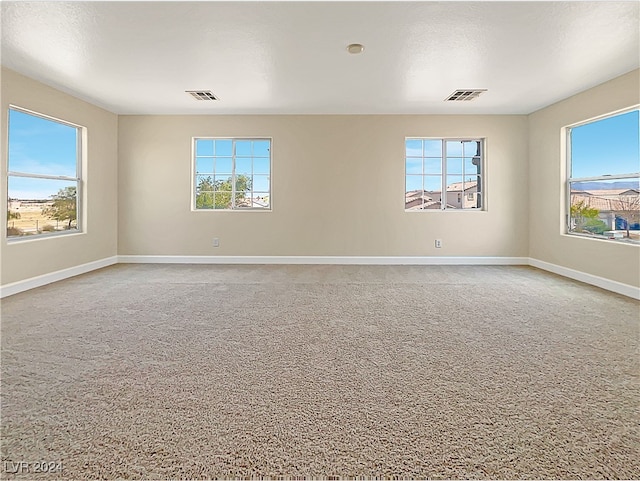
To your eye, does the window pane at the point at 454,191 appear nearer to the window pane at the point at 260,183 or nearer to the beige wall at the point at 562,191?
the beige wall at the point at 562,191

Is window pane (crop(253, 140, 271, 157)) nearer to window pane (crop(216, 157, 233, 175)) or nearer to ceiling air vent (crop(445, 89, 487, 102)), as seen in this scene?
window pane (crop(216, 157, 233, 175))

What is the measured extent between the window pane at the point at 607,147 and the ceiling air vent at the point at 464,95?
1528 millimetres

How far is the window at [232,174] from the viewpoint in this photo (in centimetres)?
628

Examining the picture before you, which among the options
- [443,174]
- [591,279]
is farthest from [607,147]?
[443,174]

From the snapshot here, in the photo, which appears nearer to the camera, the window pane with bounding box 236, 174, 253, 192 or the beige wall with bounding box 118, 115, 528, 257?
the beige wall with bounding box 118, 115, 528, 257

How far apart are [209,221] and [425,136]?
3.97 metres

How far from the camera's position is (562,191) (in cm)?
530

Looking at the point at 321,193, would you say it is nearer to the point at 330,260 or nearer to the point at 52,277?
the point at 330,260

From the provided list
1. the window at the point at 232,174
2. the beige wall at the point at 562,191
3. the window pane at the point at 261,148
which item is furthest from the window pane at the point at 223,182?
the beige wall at the point at 562,191

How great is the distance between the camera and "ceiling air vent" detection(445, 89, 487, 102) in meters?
4.84

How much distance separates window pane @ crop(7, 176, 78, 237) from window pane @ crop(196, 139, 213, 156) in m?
1.94

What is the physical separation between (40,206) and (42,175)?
0.41m

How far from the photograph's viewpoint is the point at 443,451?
140 centimetres

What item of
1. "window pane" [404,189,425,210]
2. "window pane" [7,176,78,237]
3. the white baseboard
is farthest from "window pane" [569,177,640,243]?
"window pane" [7,176,78,237]
